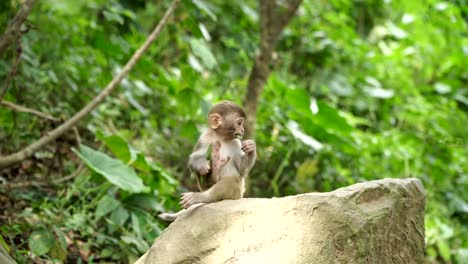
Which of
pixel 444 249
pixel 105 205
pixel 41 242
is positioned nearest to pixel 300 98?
pixel 444 249

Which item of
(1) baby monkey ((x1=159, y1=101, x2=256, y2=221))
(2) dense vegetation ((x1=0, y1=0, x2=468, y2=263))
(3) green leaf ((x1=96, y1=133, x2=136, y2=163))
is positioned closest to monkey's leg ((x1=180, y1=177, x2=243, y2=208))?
(1) baby monkey ((x1=159, y1=101, x2=256, y2=221))

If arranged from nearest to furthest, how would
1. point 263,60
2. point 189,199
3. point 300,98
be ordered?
point 189,199
point 263,60
point 300,98

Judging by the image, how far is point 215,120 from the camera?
382cm

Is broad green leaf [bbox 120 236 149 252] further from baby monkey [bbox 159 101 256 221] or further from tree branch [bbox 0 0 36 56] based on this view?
tree branch [bbox 0 0 36 56]

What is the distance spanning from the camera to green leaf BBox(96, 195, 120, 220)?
5.30m

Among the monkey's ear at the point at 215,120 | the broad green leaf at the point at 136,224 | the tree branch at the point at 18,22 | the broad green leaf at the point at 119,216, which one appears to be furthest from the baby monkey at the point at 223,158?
the tree branch at the point at 18,22

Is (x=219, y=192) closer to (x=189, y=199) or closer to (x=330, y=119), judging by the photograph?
(x=189, y=199)

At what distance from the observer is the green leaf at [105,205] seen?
530 centimetres

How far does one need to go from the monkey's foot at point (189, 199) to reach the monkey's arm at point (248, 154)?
0.31 meters

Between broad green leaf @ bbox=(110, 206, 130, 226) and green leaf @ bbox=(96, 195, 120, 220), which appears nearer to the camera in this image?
green leaf @ bbox=(96, 195, 120, 220)

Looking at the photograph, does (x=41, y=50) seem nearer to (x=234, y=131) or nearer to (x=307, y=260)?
(x=234, y=131)

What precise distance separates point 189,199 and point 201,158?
0.28 m

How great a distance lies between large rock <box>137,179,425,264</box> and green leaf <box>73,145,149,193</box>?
56.9 inches

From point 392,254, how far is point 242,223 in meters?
0.86
